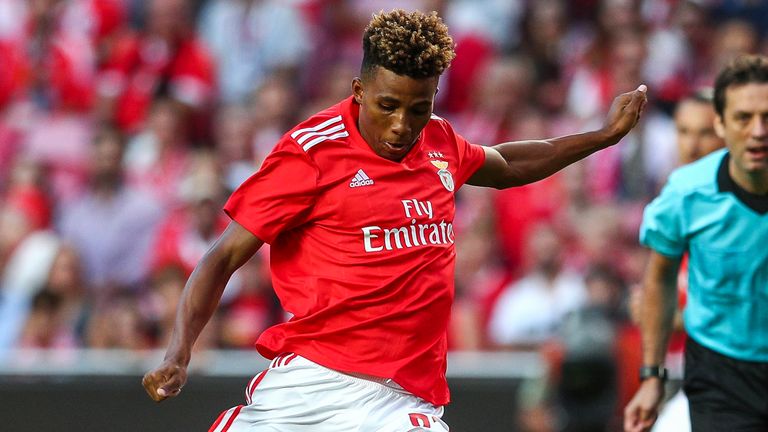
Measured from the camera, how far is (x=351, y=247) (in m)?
4.91

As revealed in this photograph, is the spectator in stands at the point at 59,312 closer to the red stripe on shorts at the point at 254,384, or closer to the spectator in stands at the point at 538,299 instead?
the spectator in stands at the point at 538,299

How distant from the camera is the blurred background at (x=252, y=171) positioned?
9109mm

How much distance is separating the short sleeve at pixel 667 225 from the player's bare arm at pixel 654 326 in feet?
0.24

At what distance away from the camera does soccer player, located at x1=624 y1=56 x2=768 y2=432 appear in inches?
214

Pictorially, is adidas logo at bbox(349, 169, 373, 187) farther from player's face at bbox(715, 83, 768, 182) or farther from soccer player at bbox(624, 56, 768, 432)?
player's face at bbox(715, 83, 768, 182)

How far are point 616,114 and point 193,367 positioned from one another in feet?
15.2

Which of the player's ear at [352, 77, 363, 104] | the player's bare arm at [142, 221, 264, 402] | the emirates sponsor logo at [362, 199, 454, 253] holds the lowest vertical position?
the player's bare arm at [142, 221, 264, 402]

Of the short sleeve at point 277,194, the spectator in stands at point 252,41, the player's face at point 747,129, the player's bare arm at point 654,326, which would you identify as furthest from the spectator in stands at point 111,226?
the player's face at point 747,129

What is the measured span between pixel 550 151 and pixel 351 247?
1.03 m

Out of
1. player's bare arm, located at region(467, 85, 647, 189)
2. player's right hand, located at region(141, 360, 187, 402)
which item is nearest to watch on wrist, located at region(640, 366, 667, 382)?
player's bare arm, located at region(467, 85, 647, 189)

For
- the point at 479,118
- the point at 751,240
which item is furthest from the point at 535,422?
the point at 751,240

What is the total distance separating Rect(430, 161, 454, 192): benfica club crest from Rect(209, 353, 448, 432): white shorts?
760 millimetres

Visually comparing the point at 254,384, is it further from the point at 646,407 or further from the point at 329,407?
the point at 646,407

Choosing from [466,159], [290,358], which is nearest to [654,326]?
[466,159]
